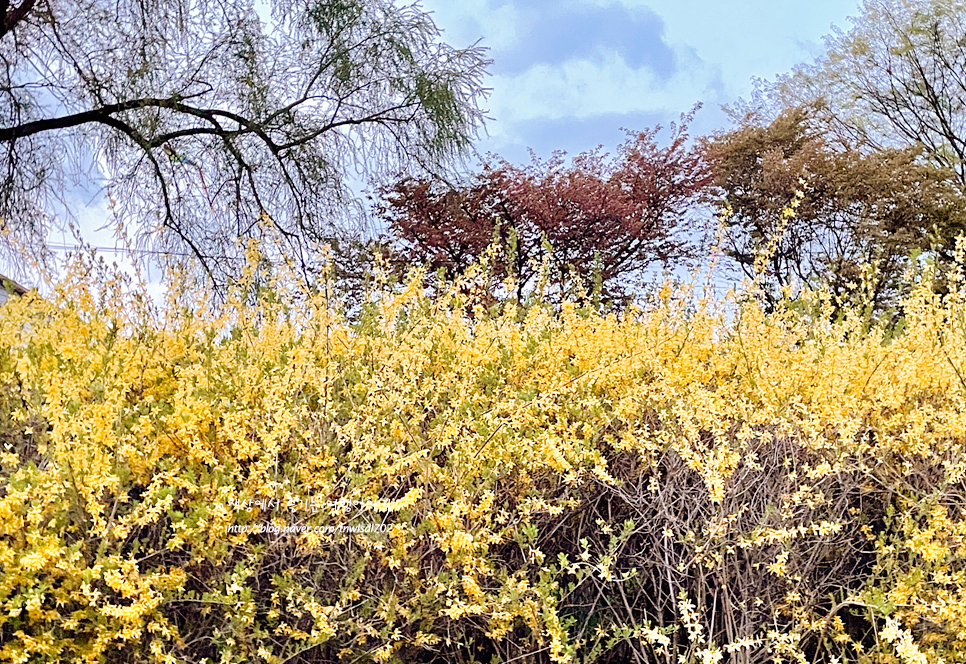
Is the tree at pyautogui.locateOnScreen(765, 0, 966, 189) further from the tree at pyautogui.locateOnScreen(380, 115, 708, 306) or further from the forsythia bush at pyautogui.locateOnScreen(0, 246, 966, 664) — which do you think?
the forsythia bush at pyautogui.locateOnScreen(0, 246, 966, 664)

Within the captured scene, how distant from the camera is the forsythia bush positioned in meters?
2.13

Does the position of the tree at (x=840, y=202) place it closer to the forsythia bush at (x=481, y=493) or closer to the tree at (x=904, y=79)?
the tree at (x=904, y=79)

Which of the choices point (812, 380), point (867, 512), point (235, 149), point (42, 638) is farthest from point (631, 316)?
point (235, 149)

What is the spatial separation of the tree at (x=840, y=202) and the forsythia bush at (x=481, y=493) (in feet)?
40.7

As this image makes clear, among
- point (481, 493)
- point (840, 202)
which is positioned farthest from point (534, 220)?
point (481, 493)

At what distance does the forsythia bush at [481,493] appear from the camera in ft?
7.00

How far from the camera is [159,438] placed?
2.26 meters

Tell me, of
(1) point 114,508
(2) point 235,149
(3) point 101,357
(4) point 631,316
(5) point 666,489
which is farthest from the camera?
(2) point 235,149

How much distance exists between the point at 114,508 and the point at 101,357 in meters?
0.76

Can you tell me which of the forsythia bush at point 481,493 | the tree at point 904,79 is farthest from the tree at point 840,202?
the forsythia bush at point 481,493

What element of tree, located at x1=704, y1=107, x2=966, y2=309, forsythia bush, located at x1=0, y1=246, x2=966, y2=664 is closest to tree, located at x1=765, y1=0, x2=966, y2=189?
tree, located at x1=704, y1=107, x2=966, y2=309

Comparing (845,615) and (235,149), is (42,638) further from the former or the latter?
(235,149)

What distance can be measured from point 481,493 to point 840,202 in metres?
14.4

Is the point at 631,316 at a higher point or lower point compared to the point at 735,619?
higher
